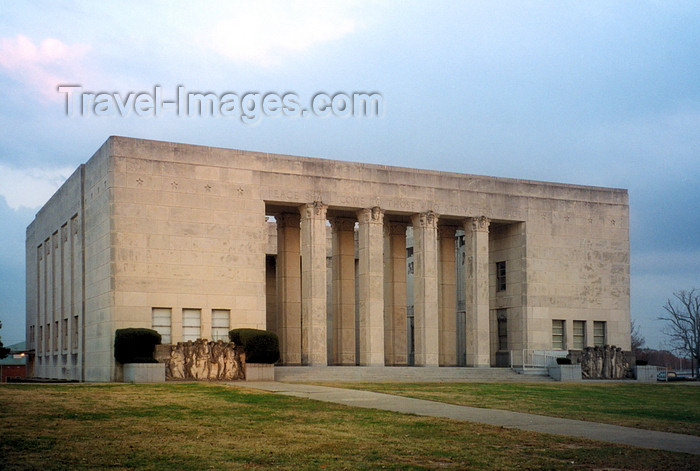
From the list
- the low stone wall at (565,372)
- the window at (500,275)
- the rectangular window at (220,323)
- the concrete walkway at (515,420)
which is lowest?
the low stone wall at (565,372)

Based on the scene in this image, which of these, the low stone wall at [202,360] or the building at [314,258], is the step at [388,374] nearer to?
the low stone wall at [202,360]

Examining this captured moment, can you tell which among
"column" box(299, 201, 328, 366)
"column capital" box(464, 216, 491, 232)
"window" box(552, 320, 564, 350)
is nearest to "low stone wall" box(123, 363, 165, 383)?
"column" box(299, 201, 328, 366)

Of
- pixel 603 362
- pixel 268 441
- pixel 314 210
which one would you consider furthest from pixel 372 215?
pixel 268 441

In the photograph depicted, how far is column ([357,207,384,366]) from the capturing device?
44.9 metres

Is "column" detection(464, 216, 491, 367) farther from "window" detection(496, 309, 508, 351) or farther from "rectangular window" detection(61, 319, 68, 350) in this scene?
"rectangular window" detection(61, 319, 68, 350)

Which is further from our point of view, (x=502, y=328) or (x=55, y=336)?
(x=55, y=336)

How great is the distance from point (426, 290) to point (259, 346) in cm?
1268

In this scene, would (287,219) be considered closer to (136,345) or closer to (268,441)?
(136,345)

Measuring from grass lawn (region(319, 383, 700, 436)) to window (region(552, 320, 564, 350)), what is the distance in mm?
12993

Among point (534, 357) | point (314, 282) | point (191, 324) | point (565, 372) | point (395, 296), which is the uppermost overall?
point (314, 282)

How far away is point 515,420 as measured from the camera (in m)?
20.8

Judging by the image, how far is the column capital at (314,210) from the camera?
4416cm

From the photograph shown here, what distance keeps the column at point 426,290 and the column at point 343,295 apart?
4674mm

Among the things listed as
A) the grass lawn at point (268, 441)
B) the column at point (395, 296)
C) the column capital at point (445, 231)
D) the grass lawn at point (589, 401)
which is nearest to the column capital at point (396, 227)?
the column at point (395, 296)
